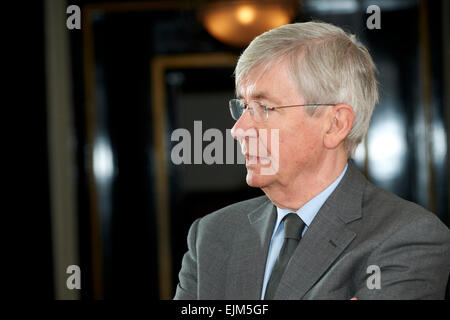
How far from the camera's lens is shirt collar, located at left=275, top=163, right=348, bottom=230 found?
1030 millimetres

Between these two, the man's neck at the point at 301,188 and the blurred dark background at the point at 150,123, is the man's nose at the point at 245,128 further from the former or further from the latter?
the blurred dark background at the point at 150,123

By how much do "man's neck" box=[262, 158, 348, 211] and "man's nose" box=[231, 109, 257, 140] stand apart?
0.10 metres

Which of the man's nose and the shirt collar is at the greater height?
the man's nose

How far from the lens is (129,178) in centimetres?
298

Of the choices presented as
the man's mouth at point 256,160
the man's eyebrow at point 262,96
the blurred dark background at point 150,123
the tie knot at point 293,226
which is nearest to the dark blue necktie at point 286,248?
the tie knot at point 293,226

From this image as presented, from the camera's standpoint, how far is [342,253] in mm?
948

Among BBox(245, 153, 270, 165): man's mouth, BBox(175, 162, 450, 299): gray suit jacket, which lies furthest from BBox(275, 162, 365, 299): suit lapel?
BBox(245, 153, 270, 165): man's mouth

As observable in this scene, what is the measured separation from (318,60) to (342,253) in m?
0.33

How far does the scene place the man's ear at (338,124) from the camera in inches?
40.5

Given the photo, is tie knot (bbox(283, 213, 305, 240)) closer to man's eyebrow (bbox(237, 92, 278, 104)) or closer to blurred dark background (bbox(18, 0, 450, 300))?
man's eyebrow (bbox(237, 92, 278, 104))

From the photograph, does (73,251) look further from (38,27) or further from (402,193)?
(402,193)

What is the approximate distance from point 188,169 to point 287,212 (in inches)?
89.0

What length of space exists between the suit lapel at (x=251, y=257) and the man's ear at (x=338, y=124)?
166mm
